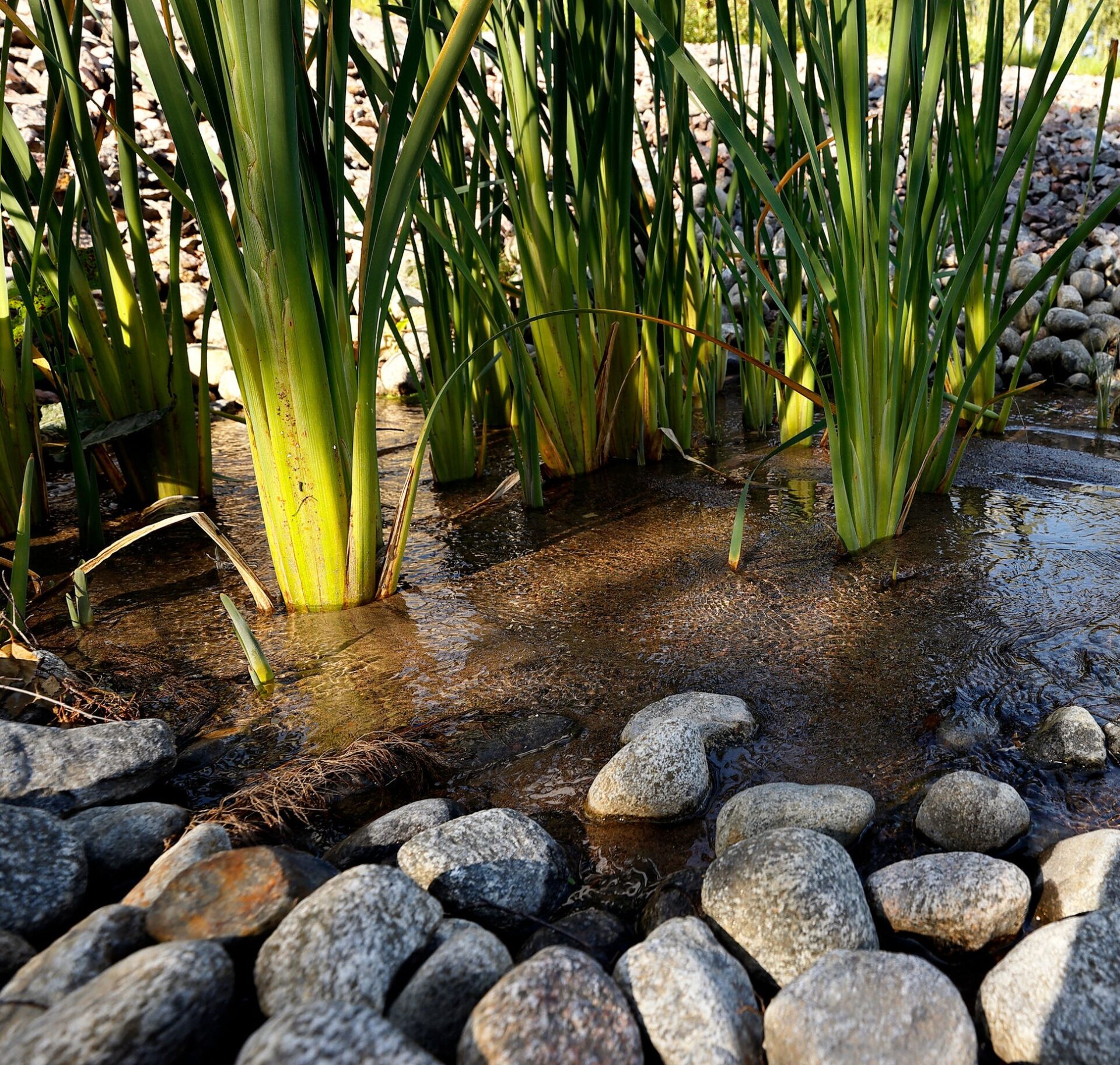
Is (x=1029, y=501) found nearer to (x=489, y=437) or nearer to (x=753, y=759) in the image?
(x=753, y=759)

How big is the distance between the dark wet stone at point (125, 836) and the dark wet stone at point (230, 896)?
0.16m

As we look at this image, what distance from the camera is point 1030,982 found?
0.80m

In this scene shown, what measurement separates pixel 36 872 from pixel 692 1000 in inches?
27.5

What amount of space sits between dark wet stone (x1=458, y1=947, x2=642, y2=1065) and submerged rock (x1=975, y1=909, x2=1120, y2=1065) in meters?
0.34

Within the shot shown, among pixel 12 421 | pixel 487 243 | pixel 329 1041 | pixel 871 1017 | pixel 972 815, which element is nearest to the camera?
pixel 329 1041

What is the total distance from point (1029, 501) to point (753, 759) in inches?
54.4

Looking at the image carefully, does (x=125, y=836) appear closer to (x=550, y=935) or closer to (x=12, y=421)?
(x=550, y=935)

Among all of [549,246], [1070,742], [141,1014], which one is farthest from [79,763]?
[549,246]

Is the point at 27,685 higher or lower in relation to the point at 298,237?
lower

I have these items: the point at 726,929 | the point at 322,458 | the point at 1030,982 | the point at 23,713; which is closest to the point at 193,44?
the point at 322,458

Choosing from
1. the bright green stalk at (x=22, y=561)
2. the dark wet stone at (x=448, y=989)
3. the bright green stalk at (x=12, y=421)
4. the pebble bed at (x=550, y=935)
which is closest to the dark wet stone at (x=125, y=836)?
the pebble bed at (x=550, y=935)

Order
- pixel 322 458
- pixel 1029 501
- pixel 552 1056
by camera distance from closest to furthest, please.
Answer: pixel 552 1056
pixel 322 458
pixel 1029 501

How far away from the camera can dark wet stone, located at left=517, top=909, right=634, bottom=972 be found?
90 centimetres

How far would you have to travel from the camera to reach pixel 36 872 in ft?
3.03
